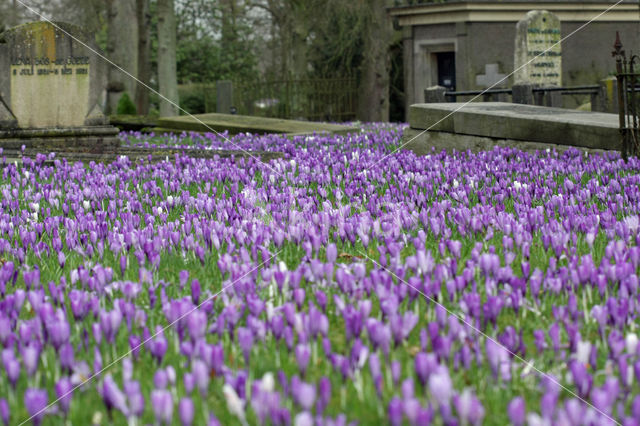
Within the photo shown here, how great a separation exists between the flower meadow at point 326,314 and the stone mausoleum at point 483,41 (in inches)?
970

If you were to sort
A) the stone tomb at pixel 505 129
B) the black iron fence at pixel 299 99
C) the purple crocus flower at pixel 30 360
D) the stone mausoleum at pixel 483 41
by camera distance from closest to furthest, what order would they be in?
the purple crocus flower at pixel 30 360, the stone tomb at pixel 505 129, the stone mausoleum at pixel 483 41, the black iron fence at pixel 299 99

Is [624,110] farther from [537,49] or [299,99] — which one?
[299,99]

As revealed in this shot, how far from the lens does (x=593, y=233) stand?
4516 millimetres

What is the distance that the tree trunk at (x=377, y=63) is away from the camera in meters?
29.0

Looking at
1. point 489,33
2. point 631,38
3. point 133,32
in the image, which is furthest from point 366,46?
point 631,38

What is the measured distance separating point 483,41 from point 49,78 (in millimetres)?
19485

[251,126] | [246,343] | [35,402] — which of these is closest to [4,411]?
[35,402]

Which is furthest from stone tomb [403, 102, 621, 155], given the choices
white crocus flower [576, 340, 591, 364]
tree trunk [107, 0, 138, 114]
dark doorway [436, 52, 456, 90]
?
dark doorway [436, 52, 456, 90]

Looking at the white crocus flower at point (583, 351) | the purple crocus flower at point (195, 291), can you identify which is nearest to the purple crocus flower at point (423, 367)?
the white crocus flower at point (583, 351)

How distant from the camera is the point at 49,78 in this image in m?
14.3

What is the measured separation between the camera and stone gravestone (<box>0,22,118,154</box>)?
1398 cm

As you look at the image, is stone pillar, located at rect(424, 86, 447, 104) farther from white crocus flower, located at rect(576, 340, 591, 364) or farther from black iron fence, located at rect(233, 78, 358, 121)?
white crocus flower, located at rect(576, 340, 591, 364)

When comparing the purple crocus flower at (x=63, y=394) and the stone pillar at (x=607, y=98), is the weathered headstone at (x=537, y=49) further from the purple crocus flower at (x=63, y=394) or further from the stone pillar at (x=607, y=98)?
the purple crocus flower at (x=63, y=394)

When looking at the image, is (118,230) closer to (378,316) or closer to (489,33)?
(378,316)
